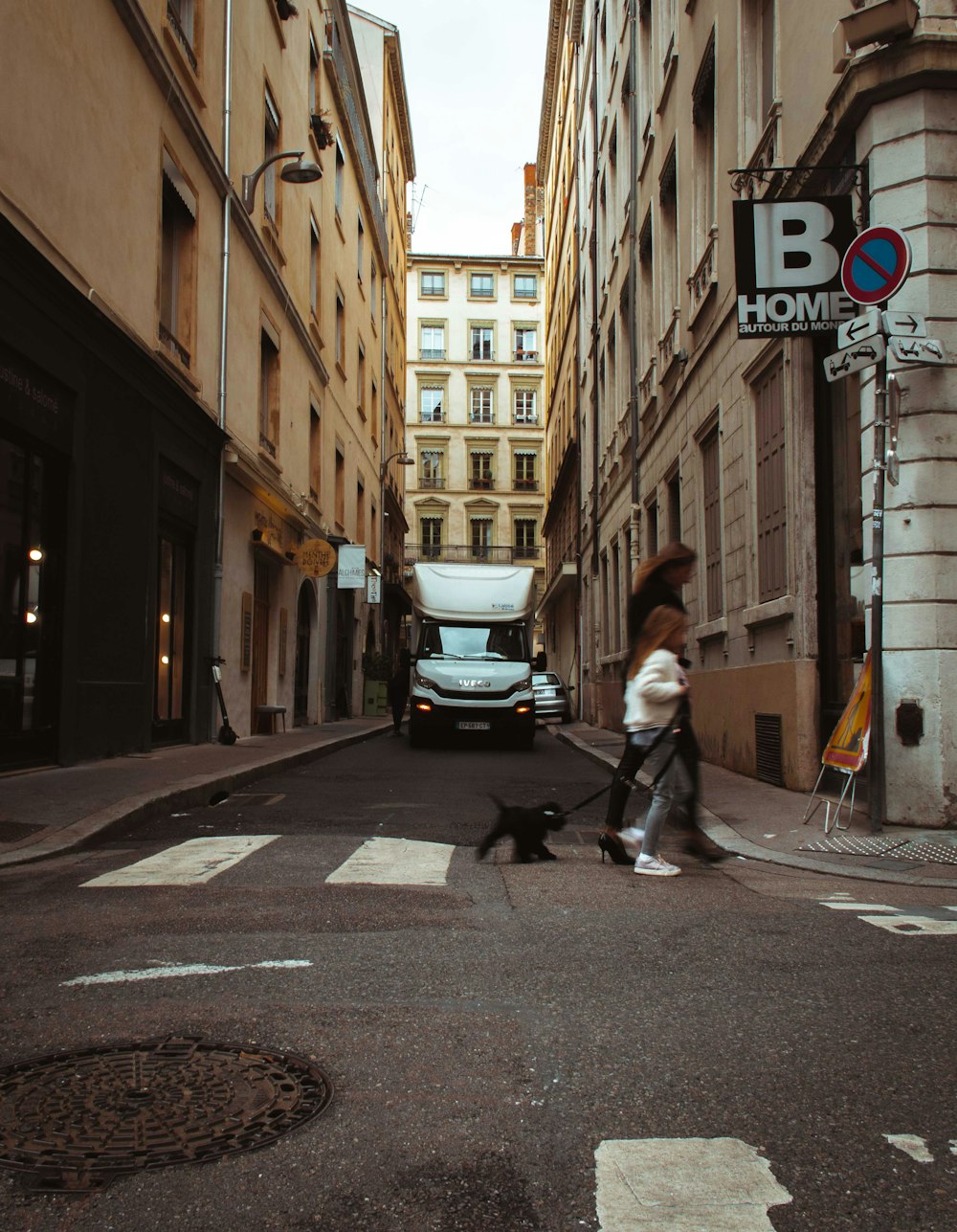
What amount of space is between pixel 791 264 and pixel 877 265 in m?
1.85

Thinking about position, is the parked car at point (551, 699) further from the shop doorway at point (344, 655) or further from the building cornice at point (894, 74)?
the building cornice at point (894, 74)

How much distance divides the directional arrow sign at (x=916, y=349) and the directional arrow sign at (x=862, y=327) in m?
0.15

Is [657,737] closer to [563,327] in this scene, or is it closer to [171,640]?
[171,640]

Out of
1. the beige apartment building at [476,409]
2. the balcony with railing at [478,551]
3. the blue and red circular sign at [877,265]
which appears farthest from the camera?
the beige apartment building at [476,409]

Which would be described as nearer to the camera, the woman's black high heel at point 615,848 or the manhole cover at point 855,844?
the woman's black high heel at point 615,848

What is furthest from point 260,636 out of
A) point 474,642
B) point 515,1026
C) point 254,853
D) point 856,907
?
point 515,1026

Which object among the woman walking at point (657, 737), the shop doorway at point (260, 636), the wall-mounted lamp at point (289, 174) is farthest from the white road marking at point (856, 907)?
the shop doorway at point (260, 636)

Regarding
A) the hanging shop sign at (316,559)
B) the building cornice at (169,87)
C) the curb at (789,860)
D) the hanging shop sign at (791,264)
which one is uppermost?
the building cornice at (169,87)

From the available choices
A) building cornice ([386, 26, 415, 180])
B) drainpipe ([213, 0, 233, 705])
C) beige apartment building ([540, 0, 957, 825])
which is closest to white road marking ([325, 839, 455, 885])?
beige apartment building ([540, 0, 957, 825])

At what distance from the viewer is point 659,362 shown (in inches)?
719

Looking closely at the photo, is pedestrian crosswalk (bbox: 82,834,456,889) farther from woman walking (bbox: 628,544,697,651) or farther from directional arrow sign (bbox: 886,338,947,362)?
directional arrow sign (bbox: 886,338,947,362)

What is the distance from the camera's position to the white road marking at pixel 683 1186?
86.4 inches

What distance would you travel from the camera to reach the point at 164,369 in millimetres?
12984

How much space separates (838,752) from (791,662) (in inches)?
96.6
